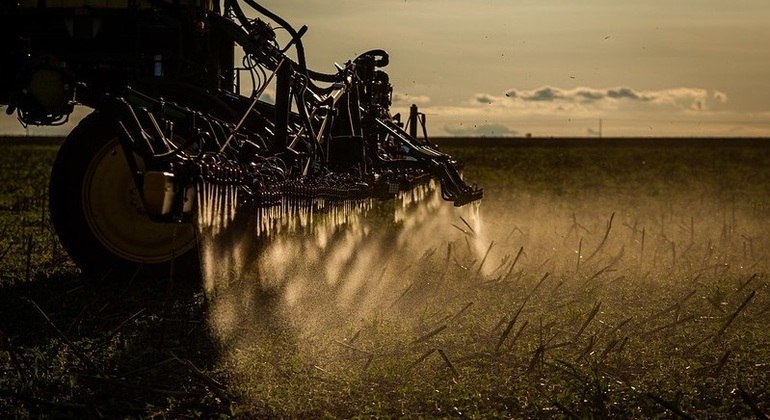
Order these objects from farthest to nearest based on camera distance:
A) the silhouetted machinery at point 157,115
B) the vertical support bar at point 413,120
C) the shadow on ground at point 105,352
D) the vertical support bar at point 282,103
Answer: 1. the vertical support bar at point 413,120
2. the vertical support bar at point 282,103
3. the silhouetted machinery at point 157,115
4. the shadow on ground at point 105,352

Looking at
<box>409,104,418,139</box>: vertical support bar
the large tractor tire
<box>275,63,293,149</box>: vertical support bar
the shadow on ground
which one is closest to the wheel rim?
the large tractor tire

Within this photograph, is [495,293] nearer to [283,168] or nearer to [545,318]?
[545,318]

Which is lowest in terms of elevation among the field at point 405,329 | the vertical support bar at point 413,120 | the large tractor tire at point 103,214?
the field at point 405,329

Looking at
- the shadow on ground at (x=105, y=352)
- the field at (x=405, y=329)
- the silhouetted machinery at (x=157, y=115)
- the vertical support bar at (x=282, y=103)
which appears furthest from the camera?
the vertical support bar at (x=282, y=103)

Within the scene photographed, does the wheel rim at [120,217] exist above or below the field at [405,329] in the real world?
above

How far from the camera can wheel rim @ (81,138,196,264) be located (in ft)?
28.0

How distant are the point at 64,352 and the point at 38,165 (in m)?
24.6

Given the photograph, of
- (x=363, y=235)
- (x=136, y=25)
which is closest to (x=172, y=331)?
(x=136, y=25)

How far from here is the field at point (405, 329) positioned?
5953 mm

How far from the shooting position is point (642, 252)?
11.7 m

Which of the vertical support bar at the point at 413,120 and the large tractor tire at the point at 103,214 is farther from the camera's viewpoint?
the vertical support bar at the point at 413,120

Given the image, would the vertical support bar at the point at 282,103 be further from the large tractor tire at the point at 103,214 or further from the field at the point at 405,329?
the field at the point at 405,329

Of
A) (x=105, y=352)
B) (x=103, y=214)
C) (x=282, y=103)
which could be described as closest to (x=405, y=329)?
(x=105, y=352)

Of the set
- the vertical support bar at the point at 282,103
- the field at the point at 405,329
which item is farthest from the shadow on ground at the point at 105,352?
the vertical support bar at the point at 282,103
